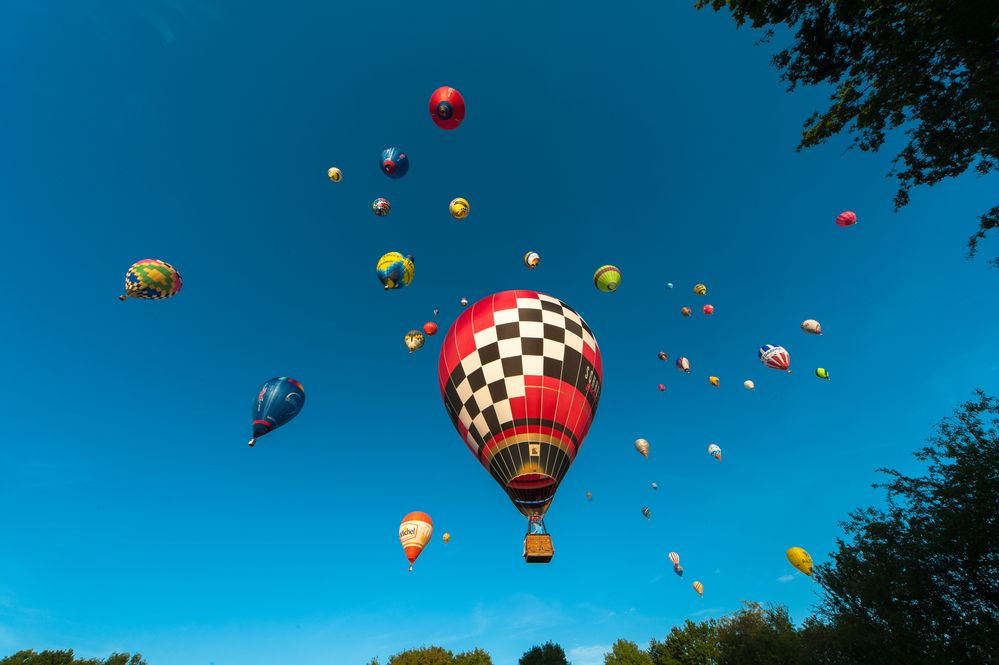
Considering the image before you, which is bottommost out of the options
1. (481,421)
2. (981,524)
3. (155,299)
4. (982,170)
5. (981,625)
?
(981,625)

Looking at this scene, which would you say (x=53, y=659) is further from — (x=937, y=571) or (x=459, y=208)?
(x=937, y=571)

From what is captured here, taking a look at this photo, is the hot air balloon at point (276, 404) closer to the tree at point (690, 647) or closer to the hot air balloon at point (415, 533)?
the hot air balloon at point (415, 533)

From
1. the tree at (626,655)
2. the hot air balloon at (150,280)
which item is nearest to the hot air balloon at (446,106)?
the hot air balloon at (150,280)

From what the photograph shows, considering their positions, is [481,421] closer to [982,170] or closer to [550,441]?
[550,441]

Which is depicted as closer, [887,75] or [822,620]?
[887,75]

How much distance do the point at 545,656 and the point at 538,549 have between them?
46.2 m

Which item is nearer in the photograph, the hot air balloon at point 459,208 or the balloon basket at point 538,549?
the balloon basket at point 538,549

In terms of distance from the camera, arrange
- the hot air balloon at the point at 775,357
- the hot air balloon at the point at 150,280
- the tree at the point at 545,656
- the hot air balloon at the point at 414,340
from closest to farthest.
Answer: the hot air balloon at the point at 150,280
the hot air balloon at the point at 414,340
the hot air balloon at the point at 775,357
the tree at the point at 545,656

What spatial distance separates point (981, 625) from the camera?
13109 millimetres

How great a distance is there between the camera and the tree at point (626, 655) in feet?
113

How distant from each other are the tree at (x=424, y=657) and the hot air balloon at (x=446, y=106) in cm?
4616

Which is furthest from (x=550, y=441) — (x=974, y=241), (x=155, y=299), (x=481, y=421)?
(x=155, y=299)

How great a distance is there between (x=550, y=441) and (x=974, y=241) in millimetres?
13125

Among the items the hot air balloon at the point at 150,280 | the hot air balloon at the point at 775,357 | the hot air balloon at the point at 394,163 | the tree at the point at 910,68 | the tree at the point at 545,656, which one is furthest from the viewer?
the tree at the point at 545,656
